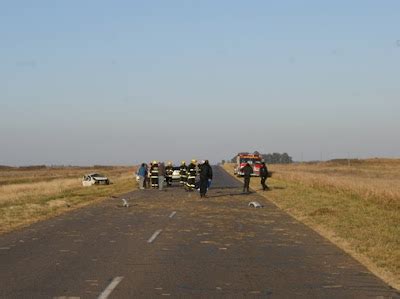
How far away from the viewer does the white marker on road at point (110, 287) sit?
7695mm

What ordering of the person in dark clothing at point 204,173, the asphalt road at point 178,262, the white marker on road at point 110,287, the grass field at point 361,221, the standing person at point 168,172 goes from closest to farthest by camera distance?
the white marker on road at point 110,287 < the asphalt road at point 178,262 < the grass field at point 361,221 < the person in dark clothing at point 204,173 < the standing person at point 168,172

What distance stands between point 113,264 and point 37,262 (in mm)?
1417

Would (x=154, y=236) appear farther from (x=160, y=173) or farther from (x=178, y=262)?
(x=160, y=173)

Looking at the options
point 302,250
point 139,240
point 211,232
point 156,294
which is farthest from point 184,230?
point 156,294

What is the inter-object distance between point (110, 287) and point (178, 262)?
8.18 feet

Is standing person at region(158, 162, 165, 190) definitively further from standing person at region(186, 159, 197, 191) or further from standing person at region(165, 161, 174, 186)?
standing person at region(165, 161, 174, 186)

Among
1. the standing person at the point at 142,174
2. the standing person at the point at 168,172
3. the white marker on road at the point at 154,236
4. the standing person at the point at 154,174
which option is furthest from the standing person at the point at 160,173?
the white marker on road at the point at 154,236

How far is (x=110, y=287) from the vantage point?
8258mm

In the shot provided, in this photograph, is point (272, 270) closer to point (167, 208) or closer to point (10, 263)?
point (10, 263)

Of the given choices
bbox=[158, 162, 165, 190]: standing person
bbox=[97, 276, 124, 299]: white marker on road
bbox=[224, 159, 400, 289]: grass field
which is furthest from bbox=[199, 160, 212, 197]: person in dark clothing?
bbox=[97, 276, 124, 299]: white marker on road

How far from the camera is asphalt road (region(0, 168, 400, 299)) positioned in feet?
26.8

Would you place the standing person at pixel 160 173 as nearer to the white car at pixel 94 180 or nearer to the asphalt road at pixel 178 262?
the white car at pixel 94 180

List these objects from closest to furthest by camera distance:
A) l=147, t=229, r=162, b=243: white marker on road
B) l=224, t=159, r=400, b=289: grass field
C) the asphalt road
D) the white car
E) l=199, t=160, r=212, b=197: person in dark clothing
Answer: the asphalt road
l=224, t=159, r=400, b=289: grass field
l=147, t=229, r=162, b=243: white marker on road
l=199, t=160, r=212, b=197: person in dark clothing
the white car

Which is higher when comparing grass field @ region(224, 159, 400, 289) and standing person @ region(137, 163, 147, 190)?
standing person @ region(137, 163, 147, 190)
